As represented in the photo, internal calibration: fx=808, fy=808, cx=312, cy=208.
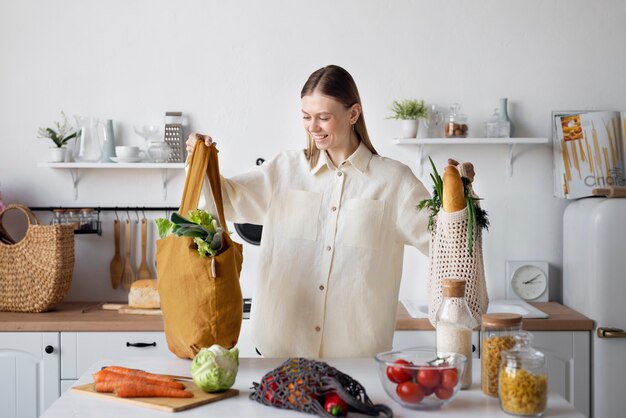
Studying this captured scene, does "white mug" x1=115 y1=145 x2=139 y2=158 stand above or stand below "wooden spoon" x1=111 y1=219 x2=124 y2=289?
above

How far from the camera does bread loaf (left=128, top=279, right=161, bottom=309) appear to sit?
3627 mm

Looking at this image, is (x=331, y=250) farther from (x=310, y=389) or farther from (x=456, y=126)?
(x=456, y=126)

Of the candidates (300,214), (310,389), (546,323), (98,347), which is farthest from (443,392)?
(98,347)

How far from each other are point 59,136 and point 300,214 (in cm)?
185

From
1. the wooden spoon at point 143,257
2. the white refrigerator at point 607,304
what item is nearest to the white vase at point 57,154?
the wooden spoon at point 143,257

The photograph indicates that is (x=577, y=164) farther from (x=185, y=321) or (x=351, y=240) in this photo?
(x=185, y=321)

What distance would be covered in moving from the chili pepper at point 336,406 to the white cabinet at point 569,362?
195 cm

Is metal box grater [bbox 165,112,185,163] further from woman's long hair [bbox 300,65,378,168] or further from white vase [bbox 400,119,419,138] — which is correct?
woman's long hair [bbox 300,65,378,168]

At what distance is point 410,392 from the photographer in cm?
175

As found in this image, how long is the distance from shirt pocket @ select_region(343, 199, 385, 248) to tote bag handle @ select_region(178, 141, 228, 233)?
0.39 meters

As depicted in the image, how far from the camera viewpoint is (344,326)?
246 cm

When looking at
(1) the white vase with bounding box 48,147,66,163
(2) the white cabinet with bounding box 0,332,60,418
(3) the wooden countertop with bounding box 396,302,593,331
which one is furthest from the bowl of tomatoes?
(1) the white vase with bounding box 48,147,66,163

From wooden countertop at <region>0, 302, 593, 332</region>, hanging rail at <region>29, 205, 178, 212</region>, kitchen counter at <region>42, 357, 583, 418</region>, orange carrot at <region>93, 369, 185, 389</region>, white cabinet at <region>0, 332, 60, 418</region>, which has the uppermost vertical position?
hanging rail at <region>29, 205, 178, 212</region>

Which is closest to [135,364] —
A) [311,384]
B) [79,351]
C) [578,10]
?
[311,384]
